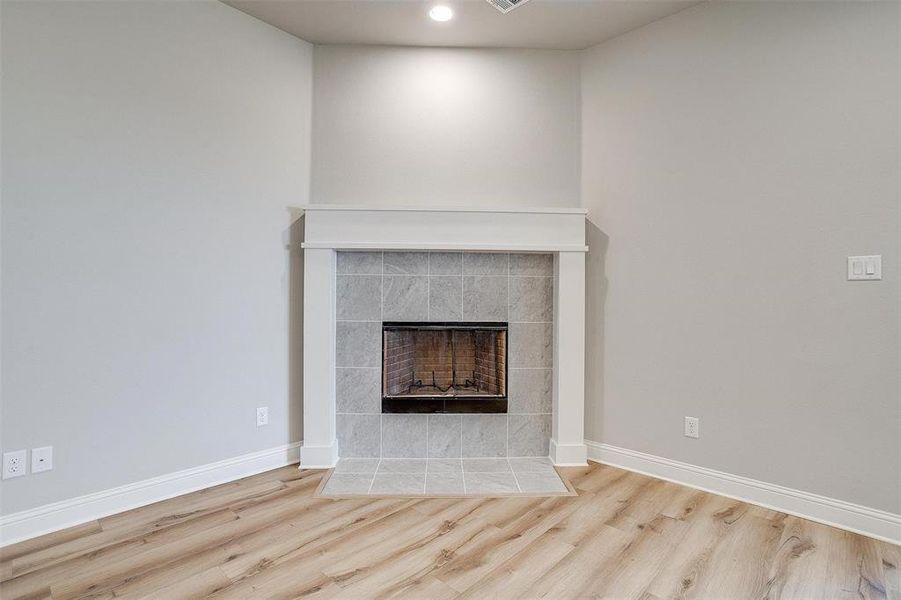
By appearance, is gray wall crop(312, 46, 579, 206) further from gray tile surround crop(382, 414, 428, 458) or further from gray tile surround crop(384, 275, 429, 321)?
gray tile surround crop(382, 414, 428, 458)

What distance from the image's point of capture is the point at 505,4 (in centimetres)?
234

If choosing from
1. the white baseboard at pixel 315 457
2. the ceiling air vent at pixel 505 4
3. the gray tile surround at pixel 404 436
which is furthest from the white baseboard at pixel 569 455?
the ceiling air vent at pixel 505 4

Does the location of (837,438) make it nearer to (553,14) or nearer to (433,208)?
(433,208)

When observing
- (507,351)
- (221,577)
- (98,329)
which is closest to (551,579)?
(221,577)

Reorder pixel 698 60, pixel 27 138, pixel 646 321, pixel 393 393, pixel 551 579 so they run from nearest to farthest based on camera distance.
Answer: pixel 551 579
pixel 27 138
pixel 698 60
pixel 646 321
pixel 393 393

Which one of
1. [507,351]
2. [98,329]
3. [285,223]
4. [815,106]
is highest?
[815,106]

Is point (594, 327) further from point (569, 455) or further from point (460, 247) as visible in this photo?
point (460, 247)

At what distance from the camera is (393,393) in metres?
2.88

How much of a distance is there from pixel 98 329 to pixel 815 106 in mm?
3705

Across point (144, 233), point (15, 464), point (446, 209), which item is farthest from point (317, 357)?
point (15, 464)

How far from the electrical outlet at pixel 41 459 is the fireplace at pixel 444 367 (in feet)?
5.40

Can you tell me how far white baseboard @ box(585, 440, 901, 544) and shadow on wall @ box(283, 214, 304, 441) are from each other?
1949mm

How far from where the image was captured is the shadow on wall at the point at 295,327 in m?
2.77

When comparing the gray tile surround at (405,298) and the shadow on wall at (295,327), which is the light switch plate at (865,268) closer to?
the gray tile surround at (405,298)
